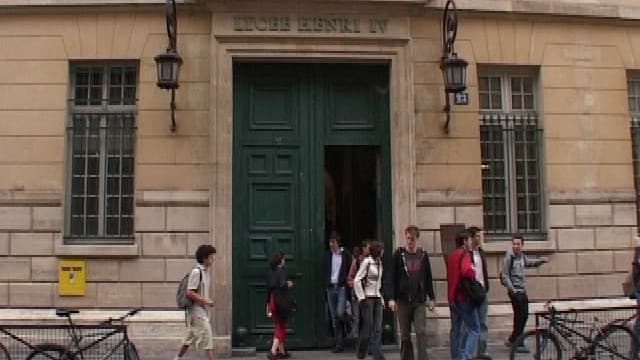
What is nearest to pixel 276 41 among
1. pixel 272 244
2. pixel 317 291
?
pixel 272 244

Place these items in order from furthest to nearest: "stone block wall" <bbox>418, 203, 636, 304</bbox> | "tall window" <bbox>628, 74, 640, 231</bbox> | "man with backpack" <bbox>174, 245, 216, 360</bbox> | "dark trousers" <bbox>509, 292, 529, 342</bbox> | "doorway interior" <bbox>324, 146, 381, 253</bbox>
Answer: "tall window" <bbox>628, 74, 640, 231</bbox>
"doorway interior" <bbox>324, 146, 381, 253</bbox>
"stone block wall" <bbox>418, 203, 636, 304</bbox>
"dark trousers" <bbox>509, 292, 529, 342</bbox>
"man with backpack" <bbox>174, 245, 216, 360</bbox>

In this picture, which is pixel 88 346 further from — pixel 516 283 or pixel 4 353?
pixel 516 283

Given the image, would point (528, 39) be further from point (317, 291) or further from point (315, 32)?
point (317, 291)

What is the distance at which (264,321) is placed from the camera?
12.3 meters

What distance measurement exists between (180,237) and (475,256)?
4.82 meters

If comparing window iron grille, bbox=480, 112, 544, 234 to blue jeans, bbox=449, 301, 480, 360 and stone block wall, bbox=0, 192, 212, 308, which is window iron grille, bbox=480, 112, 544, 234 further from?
stone block wall, bbox=0, 192, 212, 308

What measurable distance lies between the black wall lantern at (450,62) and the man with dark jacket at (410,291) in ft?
9.21

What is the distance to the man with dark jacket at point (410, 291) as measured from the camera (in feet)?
35.0

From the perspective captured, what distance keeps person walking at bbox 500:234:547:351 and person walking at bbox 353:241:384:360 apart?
6.93 feet

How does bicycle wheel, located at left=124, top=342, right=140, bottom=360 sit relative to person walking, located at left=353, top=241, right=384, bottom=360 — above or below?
below

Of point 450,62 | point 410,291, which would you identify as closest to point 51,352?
point 410,291

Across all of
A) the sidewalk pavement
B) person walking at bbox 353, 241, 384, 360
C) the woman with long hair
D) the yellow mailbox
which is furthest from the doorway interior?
the yellow mailbox

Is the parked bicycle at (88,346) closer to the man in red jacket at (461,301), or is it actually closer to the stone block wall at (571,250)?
the man in red jacket at (461,301)

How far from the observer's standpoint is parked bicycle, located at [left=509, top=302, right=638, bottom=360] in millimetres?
9523
